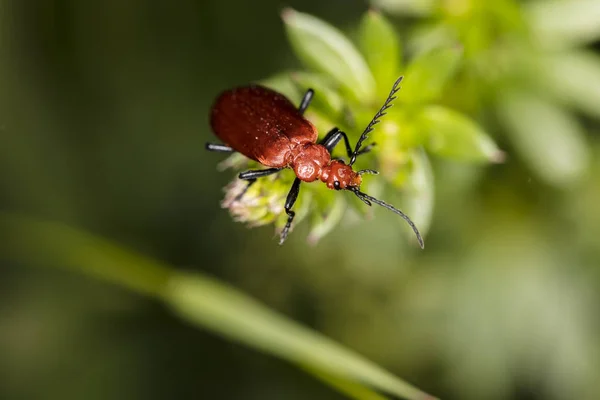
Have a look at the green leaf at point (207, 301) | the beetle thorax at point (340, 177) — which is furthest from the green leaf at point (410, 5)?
the green leaf at point (207, 301)

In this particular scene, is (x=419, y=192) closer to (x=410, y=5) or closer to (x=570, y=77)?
(x=410, y=5)

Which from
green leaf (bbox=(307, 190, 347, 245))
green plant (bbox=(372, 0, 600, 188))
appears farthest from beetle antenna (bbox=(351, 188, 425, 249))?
green plant (bbox=(372, 0, 600, 188))

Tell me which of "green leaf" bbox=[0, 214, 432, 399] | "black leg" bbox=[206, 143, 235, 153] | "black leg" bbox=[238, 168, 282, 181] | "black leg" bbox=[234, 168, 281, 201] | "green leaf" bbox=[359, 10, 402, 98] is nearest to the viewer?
"black leg" bbox=[234, 168, 281, 201]

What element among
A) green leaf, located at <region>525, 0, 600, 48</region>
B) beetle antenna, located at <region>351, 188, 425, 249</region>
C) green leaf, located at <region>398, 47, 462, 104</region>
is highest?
green leaf, located at <region>525, 0, 600, 48</region>

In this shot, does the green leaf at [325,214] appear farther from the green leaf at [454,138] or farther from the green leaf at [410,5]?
the green leaf at [410,5]

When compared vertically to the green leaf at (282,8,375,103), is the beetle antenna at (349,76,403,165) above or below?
below

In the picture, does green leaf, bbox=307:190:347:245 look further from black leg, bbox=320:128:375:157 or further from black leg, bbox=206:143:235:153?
black leg, bbox=206:143:235:153

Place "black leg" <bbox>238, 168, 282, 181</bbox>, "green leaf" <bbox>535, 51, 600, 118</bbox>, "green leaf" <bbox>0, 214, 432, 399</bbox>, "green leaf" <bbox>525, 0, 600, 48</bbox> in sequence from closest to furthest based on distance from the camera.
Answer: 1. "black leg" <bbox>238, 168, 282, 181</bbox>
2. "green leaf" <bbox>0, 214, 432, 399</bbox>
3. "green leaf" <bbox>525, 0, 600, 48</bbox>
4. "green leaf" <bbox>535, 51, 600, 118</bbox>

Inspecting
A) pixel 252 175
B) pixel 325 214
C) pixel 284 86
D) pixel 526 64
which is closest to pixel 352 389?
pixel 325 214
